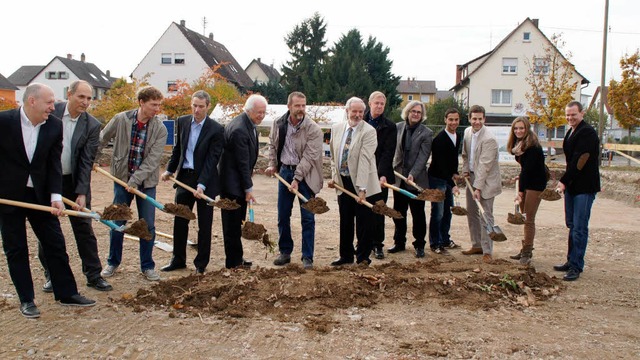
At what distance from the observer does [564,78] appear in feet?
96.2

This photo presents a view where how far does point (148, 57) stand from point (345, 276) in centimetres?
4552

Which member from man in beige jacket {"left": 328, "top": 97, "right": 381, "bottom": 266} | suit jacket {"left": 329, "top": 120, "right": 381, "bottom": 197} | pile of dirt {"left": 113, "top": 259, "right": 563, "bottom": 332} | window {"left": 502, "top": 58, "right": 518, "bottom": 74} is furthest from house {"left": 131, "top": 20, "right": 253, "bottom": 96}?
pile of dirt {"left": 113, "top": 259, "right": 563, "bottom": 332}

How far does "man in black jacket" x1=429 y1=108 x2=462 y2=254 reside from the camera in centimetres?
816

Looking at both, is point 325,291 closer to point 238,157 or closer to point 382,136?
point 238,157

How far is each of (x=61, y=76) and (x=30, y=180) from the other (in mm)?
63937

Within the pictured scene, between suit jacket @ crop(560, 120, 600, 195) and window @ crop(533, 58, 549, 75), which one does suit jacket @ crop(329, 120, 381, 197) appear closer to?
suit jacket @ crop(560, 120, 600, 195)

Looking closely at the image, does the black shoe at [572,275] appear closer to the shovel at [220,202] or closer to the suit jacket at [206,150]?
the shovel at [220,202]

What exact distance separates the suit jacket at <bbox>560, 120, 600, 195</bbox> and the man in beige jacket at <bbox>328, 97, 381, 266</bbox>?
7.49 ft

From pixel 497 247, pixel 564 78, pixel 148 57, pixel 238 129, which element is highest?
pixel 148 57

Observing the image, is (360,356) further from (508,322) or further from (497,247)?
(497,247)

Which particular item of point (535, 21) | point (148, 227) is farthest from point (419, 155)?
point (535, 21)

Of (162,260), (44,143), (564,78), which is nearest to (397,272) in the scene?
(162,260)

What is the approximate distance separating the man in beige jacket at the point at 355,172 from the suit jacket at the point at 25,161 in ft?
10.4

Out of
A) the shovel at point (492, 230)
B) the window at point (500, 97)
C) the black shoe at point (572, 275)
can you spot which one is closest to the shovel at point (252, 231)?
the shovel at point (492, 230)
